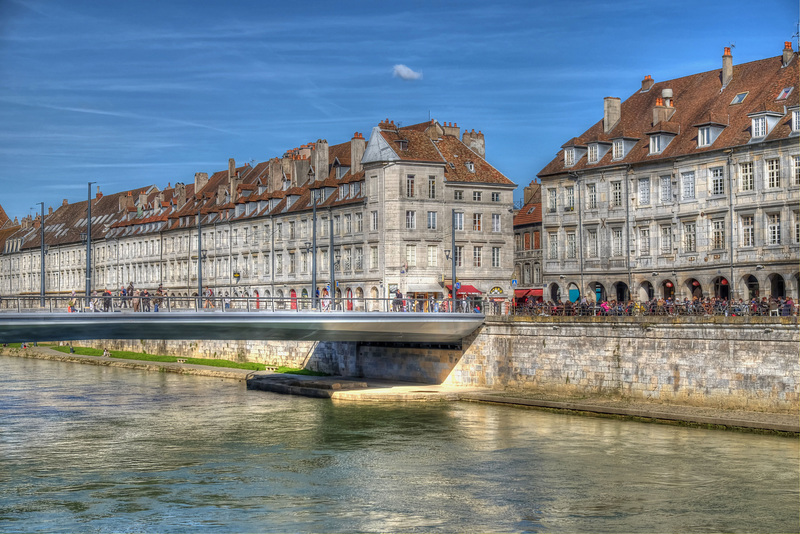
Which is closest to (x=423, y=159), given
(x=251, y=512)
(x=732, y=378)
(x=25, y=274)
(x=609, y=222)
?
(x=609, y=222)

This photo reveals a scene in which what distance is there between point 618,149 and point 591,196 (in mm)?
3242

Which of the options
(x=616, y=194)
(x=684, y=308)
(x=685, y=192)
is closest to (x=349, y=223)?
(x=616, y=194)

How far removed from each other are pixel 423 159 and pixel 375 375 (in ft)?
54.0

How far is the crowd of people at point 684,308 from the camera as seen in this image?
44.0 m

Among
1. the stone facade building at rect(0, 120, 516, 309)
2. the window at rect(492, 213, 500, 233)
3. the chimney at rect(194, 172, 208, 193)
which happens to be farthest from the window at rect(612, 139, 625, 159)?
the chimney at rect(194, 172, 208, 193)

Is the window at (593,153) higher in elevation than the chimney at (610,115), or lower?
lower

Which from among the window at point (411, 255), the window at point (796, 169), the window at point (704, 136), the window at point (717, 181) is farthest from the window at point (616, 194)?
the window at point (411, 255)

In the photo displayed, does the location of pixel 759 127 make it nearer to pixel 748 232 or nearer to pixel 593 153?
pixel 748 232

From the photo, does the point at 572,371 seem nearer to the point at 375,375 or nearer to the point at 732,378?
the point at 732,378

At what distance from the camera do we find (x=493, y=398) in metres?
51.5

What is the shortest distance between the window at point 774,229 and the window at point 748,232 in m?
0.96

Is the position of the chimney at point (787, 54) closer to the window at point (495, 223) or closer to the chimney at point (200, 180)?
the window at point (495, 223)

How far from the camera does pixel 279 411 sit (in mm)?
50469

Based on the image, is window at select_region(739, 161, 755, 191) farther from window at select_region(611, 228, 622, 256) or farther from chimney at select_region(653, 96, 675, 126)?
window at select_region(611, 228, 622, 256)
